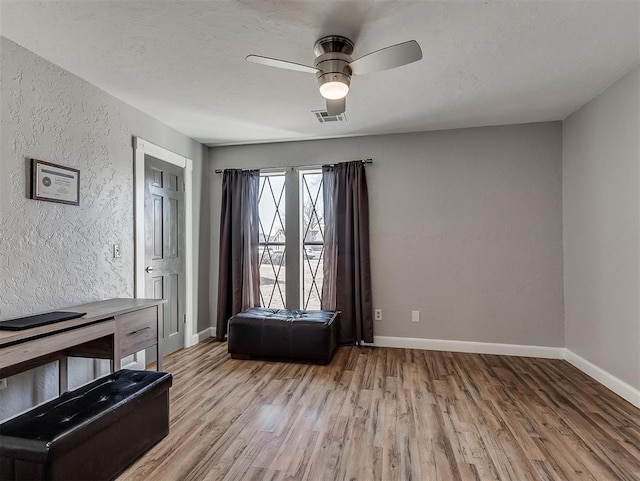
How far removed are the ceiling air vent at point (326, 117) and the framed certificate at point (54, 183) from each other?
2136 mm

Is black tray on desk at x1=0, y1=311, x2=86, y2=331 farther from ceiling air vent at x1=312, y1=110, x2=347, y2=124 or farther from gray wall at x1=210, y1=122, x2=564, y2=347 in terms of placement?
gray wall at x1=210, y1=122, x2=564, y2=347

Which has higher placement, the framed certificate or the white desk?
the framed certificate

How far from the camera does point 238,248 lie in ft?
14.6

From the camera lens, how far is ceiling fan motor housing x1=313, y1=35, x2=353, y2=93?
7.15 feet

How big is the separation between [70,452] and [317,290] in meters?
3.13

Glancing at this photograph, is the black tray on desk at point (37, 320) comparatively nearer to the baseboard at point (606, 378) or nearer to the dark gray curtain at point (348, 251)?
the dark gray curtain at point (348, 251)

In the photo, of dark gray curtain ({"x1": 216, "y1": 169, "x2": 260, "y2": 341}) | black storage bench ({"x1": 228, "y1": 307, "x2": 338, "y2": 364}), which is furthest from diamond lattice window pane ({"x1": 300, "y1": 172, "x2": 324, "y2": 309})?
black storage bench ({"x1": 228, "y1": 307, "x2": 338, "y2": 364})

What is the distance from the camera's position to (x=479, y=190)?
3.94m

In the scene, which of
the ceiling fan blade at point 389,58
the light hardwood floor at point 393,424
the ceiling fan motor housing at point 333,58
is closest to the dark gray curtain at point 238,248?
the light hardwood floor at point 393,424

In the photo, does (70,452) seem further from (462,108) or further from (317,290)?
(462,108)

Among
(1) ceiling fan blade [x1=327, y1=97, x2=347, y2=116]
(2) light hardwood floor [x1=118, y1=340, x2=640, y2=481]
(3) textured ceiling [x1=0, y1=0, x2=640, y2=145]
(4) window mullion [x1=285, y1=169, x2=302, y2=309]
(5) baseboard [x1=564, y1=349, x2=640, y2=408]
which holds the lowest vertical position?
(2) light hardwood floor [x1=118, y1=340, x2=640, y2=481]

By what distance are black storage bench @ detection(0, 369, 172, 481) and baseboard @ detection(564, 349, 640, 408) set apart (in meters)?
3.35

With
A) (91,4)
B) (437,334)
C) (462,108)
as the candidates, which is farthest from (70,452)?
(462,108)

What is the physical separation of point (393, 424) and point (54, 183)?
2.90 metres
